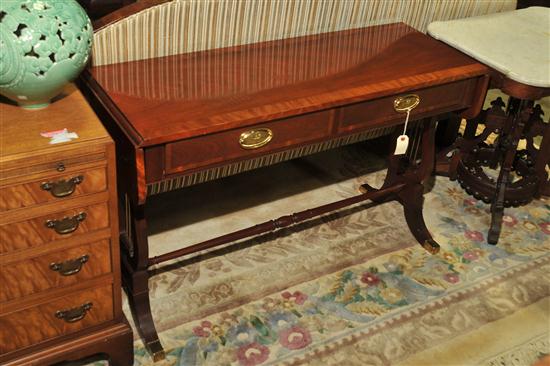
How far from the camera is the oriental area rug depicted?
74.9 inches

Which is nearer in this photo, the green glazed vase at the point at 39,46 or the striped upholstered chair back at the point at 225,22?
the green glazed vase at the point at 39,46

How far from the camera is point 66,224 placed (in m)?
1.45

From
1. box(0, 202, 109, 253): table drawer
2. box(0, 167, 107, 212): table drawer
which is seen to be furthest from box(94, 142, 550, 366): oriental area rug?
box(0, 167, 107, 212): table drawer

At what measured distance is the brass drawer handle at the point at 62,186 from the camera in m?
1.37

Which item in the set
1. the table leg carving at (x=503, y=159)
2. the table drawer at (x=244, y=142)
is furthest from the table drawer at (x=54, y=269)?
the table leg carving at (x=503, y=159)

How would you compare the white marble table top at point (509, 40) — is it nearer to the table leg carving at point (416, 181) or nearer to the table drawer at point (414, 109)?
the table drawer at point (414, 109)

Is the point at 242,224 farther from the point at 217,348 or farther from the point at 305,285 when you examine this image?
the point at 217,348

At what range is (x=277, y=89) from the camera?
164 centimetres

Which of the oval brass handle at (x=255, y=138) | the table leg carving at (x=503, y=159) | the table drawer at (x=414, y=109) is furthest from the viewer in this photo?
the table leg carving at (x=503, y=159)

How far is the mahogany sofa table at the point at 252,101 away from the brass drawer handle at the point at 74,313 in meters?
0.22

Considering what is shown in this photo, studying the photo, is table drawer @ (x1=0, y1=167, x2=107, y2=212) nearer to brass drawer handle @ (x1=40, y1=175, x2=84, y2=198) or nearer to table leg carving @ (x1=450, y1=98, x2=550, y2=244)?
brass drawer handle @ (x1=40, y1=175, x2=84, y2=198)

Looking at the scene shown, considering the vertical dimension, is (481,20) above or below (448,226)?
above

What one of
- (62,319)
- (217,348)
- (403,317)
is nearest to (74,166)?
(62,319)

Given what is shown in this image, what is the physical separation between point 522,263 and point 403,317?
0.57 m
